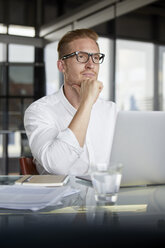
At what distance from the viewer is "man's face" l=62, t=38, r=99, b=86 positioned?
1.61m

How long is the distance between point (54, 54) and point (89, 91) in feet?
12.6

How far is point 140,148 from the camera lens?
1.08 m

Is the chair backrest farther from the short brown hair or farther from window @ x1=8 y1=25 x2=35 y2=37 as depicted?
window @ x1=8 y1=25 x2=35 y2=37

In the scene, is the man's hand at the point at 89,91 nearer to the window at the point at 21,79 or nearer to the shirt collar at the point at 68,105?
the shirt collar at the point at 68,105

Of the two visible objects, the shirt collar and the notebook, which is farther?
the shirt collar

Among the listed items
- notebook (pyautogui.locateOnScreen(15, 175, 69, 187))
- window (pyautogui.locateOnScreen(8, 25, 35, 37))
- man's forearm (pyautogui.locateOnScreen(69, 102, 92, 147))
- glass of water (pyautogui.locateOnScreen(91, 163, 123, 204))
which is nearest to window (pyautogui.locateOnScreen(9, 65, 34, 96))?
window (pyautogui.locateOnScreen(8, 25, 35, 37))

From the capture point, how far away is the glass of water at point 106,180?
81 cm

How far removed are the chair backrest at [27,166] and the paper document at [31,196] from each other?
2.01 feet

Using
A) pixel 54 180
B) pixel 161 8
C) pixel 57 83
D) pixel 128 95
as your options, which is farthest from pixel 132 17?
pixel 54 180

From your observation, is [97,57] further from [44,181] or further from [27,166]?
[44,181]

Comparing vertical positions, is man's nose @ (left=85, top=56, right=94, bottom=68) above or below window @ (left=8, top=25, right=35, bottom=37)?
below

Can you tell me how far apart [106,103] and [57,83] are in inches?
133

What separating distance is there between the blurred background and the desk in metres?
4.23

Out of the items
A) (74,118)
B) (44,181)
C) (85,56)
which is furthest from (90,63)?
(44,181)
